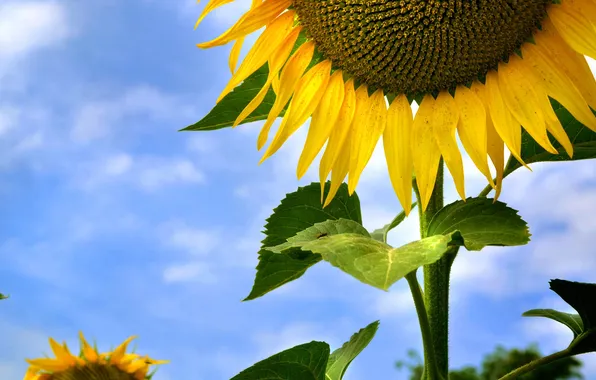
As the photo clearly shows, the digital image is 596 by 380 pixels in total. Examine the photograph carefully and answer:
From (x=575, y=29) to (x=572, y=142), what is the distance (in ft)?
1.14

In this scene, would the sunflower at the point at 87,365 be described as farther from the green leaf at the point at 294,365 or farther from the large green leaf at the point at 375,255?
the large green leaf at the point at 375,255

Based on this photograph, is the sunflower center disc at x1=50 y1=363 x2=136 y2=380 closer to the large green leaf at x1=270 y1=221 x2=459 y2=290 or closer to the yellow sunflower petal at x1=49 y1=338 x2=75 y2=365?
the yellow sunflower petal at x1=49 y1=338 x2=75 y2=365

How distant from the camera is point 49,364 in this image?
2.06 metres

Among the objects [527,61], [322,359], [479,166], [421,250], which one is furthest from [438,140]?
[322,359]

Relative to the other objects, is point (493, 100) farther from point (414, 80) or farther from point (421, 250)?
point (421, 250)

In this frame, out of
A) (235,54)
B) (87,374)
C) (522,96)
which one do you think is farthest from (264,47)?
(87,374)

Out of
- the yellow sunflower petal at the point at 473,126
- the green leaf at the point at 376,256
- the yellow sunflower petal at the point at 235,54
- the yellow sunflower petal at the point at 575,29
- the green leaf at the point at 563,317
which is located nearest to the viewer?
the green leaf at the point at 376,256

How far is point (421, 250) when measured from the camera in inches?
66.3

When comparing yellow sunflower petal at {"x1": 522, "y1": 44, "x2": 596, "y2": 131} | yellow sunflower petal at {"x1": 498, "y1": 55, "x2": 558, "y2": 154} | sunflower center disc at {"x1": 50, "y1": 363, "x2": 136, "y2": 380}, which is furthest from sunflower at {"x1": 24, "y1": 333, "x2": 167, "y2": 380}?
yellow sunflower petal at {"x1": 522, "y1": 44, "x2": 596, "y2": 131}

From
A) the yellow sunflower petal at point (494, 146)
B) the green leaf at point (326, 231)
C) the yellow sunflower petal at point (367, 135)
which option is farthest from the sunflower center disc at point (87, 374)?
the yellow sunflower petal at point (494, 146)

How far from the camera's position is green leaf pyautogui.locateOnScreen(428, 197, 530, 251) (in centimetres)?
185

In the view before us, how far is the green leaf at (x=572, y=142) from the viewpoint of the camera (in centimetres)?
215

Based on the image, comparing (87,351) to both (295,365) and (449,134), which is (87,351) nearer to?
(295,365)

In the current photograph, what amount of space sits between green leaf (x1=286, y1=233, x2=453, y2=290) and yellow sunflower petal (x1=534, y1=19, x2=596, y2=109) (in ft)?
2.18
